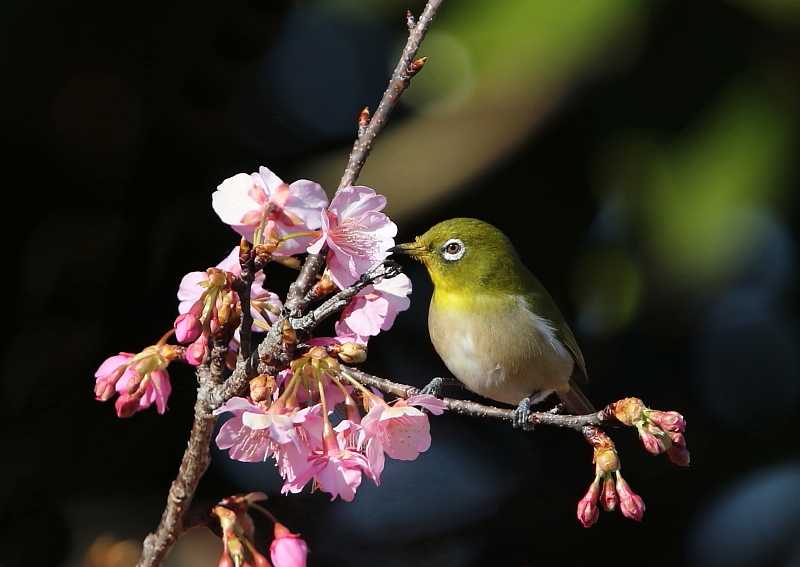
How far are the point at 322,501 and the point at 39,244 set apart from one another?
5.20 feet

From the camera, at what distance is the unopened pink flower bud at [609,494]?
4.84 ft

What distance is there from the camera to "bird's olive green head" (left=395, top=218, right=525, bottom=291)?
2545mm

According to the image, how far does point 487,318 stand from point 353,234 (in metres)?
1.08

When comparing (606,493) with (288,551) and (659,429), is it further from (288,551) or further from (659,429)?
(288,551)

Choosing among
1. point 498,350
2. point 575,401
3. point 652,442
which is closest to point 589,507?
point 652,442

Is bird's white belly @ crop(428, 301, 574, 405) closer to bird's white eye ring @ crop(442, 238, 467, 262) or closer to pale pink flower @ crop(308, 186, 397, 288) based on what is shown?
bird's white eye ring @ crop(442, 238, 467, 262)

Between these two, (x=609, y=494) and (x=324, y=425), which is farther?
(x=324, y=425)

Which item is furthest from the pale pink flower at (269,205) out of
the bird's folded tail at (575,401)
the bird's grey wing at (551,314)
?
the bird's folded tail at (575,401)

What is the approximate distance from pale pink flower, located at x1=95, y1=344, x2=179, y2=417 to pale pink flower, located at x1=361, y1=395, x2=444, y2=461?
1.27 ft

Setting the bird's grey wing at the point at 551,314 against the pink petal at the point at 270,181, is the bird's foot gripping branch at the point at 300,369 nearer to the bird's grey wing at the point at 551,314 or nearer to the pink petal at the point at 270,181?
the pink petal at the point at 270,181

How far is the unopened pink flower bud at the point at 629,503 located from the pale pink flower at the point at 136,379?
2.65ft

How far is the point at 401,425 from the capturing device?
165 cm

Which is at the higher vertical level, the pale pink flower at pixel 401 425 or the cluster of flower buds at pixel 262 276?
the cluster of flower buds at pixel 262 276

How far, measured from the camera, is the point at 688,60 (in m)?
2.81
